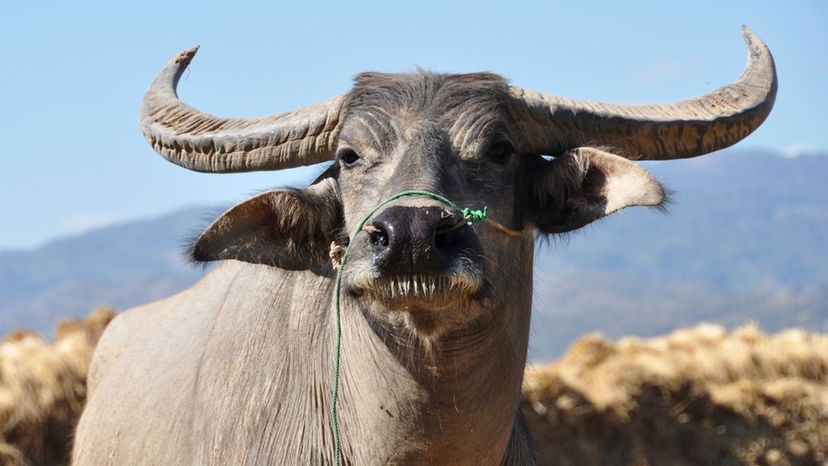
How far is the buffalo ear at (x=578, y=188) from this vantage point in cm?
546

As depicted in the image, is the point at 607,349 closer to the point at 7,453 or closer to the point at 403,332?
the point at 7,453

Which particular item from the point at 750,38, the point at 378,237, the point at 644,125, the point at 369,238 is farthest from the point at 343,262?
the point at 750,38

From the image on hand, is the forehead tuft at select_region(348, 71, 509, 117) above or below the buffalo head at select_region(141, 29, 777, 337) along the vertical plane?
above

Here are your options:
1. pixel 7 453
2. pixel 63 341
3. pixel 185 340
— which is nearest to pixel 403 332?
pixel 185 340

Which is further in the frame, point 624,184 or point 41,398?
point 41,398

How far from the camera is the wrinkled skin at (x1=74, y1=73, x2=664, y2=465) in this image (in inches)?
205

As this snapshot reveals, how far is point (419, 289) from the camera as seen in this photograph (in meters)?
4.72

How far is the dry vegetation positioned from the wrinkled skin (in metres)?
4.63

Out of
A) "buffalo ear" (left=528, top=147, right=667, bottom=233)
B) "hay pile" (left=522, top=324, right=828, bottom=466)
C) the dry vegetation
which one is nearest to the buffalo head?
"buffalo ear" (left=528, top=147, right=667, bottom=233)

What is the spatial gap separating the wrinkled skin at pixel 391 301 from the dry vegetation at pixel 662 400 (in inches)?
182

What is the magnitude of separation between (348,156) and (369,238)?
0.80 m

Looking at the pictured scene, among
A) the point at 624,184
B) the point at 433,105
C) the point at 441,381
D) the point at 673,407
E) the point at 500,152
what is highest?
the point at 433,105

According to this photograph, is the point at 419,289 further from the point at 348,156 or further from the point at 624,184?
the point at 624,184

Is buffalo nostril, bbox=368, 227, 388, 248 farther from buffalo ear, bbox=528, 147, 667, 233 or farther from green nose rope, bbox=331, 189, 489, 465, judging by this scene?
buffalo ear, bbox=528, 147, 667, 233
